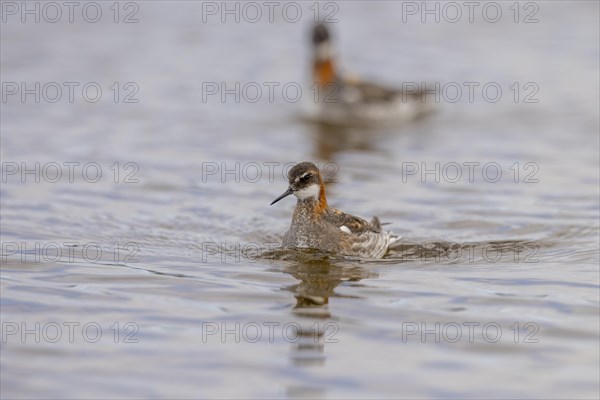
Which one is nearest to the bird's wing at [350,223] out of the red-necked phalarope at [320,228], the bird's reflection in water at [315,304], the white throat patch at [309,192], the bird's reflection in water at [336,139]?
the red-necked phalarope at [320,228]

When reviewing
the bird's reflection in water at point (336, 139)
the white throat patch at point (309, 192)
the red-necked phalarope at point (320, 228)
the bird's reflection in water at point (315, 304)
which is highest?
the bird's reflection in water at point (336, 139)

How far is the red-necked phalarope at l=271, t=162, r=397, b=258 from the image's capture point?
42.0 feet

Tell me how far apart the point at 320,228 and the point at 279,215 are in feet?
7.01

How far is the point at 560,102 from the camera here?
71.7ft

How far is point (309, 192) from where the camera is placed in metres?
13.0

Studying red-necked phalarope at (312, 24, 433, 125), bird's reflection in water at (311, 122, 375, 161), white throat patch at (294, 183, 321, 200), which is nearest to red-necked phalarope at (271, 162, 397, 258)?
white throat patch at (294, 183, 321, 200)

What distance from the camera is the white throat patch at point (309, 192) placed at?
1290 cm

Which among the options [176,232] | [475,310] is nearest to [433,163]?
[176,232]

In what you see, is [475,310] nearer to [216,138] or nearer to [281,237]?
[281,237]

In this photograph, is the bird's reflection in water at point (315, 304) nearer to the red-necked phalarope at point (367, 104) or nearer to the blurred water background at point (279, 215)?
the blurred water background at point (279, 215)

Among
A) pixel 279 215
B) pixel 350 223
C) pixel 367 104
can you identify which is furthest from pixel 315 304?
pixel 367 104

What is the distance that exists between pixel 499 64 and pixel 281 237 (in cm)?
1298

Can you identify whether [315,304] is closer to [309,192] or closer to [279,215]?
[309,192]

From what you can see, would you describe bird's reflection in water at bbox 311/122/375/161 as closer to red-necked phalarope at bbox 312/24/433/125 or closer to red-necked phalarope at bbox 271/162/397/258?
red-necked phalarope at bbox 312/24/433/125
